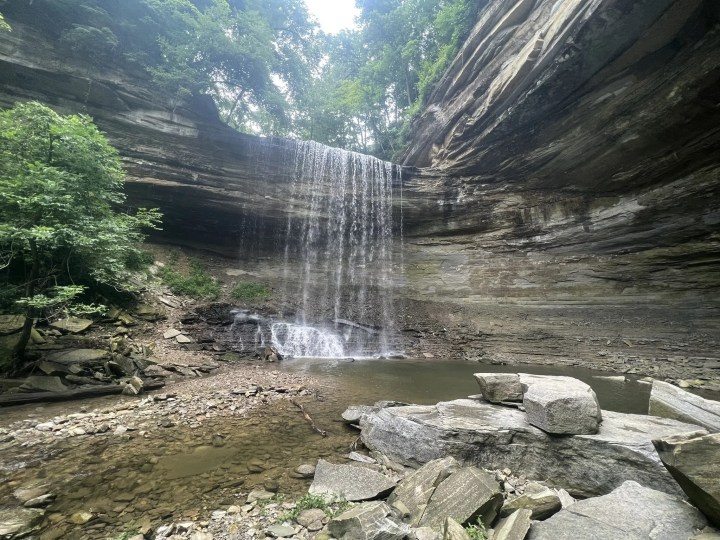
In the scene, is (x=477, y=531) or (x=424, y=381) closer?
(x=477, y=531)

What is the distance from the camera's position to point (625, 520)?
7.44 ft

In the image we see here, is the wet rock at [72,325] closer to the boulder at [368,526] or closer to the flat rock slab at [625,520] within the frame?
the boulder at [368,526]

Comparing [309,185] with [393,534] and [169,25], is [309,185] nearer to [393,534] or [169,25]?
[169,25]

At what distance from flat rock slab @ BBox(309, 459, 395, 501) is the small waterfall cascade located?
Result: 42.5 ft

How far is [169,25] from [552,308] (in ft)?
76.7

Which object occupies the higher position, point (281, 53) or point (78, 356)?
point (281, 53)

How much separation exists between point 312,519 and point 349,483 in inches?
24.5

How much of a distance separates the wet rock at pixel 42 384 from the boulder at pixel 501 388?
7618 mm

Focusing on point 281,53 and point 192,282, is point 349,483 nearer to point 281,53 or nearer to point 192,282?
point 192,282

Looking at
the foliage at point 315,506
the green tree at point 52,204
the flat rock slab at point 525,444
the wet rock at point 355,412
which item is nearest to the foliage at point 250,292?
the green tree at point 52,204

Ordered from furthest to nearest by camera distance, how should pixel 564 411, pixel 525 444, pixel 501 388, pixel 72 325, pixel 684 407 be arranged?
pixel 72 325
pixel 501 388
pixel 684 407
pixel 525 444
pixel 564 411

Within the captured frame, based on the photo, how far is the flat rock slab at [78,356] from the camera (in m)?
6.95

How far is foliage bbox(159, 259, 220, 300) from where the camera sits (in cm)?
1453

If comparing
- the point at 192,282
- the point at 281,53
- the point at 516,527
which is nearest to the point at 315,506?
the point at 516,527
